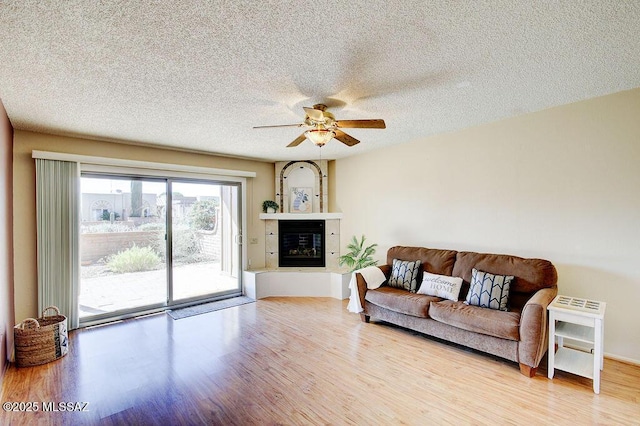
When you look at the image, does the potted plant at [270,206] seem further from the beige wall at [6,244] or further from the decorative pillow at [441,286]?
Result: the beige wall at [6,244]

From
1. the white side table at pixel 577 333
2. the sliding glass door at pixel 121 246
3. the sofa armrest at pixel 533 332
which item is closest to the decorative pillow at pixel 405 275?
the sofa armrest at pixel 533 332

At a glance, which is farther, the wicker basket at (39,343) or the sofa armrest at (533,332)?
the wicker basket at (39,343)

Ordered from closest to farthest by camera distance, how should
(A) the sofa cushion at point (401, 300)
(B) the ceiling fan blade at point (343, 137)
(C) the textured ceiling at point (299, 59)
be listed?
(C) the textured ceiling at point (299, 59) < (B) the ceiling fan blade at point (343, 137) < (A) the sofa cushion at point (401, 300)

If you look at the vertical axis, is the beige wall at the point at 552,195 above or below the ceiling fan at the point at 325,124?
below

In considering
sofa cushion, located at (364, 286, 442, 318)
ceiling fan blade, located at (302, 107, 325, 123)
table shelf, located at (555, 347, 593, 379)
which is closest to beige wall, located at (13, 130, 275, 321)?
ceiling fan blade, located at (302, 107, 325, 123)

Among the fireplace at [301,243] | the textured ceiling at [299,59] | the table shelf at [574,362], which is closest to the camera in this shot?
the textured ceiling at [299,59]

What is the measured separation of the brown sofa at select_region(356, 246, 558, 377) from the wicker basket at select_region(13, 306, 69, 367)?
3226 millimetres

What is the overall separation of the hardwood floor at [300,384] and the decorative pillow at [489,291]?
507 millimetres

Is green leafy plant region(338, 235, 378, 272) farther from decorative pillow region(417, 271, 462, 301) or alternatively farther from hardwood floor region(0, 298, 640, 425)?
hardwood floor region(0, 298, 640, 425)

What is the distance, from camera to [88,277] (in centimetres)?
410

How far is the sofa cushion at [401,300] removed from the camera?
3355 millimetres

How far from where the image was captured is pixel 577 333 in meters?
2.69

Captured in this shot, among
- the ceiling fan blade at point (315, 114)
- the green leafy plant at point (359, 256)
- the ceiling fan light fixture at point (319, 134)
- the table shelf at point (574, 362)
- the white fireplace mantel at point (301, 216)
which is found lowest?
the table shelf at point (574, 362)

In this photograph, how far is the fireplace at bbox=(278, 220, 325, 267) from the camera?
18.8ft
